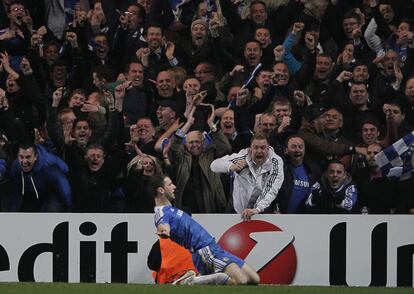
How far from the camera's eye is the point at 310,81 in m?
13.6

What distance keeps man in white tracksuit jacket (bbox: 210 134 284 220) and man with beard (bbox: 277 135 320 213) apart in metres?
0.25

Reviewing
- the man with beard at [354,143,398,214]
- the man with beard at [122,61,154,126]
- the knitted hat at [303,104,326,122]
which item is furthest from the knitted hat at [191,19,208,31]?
the man with beard at [354,143,398,214]

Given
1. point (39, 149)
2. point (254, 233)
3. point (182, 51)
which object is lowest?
point (254, 233)

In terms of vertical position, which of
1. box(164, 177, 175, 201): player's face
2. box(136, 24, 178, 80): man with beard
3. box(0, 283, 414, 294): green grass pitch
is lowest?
box(0, 283, 414, 294): green grass pitch

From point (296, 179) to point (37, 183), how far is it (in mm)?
3046

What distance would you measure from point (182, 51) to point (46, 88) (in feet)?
6.34

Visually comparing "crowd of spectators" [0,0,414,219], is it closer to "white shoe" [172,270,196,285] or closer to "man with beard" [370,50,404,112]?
"man with beard" [370,50,404,112]

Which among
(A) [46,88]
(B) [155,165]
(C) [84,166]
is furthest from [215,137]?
(A) [46,88]

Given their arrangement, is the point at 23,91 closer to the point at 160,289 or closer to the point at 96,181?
the point at 96,181

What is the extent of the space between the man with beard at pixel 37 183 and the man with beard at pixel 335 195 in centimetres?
290

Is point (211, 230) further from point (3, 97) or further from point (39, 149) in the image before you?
point (3, 97)

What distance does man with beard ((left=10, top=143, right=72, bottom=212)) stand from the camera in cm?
1198

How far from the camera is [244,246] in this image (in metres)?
11.5

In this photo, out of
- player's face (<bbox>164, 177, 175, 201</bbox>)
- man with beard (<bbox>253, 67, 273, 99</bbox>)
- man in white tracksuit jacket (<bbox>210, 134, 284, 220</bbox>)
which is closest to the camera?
player's face (<bbox>164, 177, 175, 201</bbox>)
